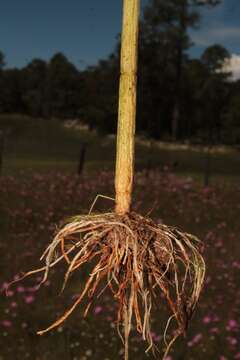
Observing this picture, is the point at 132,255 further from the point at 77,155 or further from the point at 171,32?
the point at 171,32

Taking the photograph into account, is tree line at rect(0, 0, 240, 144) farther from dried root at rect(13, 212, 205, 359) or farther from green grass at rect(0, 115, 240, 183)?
dried root at rect(13, 212, 205, 359)

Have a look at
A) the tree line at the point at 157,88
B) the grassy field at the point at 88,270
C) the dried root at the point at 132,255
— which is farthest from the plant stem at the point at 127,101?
the tree line at the point at 157,88

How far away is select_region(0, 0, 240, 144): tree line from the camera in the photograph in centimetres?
5197

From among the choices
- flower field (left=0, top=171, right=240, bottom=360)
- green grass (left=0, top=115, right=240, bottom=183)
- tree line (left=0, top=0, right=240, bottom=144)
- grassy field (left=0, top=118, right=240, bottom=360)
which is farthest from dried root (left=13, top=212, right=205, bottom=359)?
tree line (left=0, top=0, right=240, bottom=144)

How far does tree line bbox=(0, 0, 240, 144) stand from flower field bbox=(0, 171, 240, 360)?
2157 centimetres

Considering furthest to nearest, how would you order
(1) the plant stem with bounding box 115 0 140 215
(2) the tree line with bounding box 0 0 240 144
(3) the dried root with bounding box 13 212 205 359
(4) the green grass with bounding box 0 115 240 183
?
(2) the tree line with bounding box 0 0 240 144 < (4) the green grass with bounding box 0 115 240 183 < (3) the dried root with bounding box 13 212 205 359 < (1) the plant stem with bounding box 115 0 140 215

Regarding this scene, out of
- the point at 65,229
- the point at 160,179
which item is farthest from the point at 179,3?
the point at 65,229

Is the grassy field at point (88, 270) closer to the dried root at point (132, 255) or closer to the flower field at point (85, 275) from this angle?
the flower field at point (85, 275)

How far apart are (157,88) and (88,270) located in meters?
43.9

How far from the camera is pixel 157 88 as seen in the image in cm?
5478

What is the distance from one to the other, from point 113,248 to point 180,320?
38cm

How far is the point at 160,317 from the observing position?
10.0 meters

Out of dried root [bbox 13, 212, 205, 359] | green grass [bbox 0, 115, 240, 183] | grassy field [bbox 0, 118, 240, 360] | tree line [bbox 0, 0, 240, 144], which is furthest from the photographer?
tree line [bbox 0, 0, 240, 144]

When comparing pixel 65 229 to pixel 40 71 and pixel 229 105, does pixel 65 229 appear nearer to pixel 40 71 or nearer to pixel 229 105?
pixel 229 105
